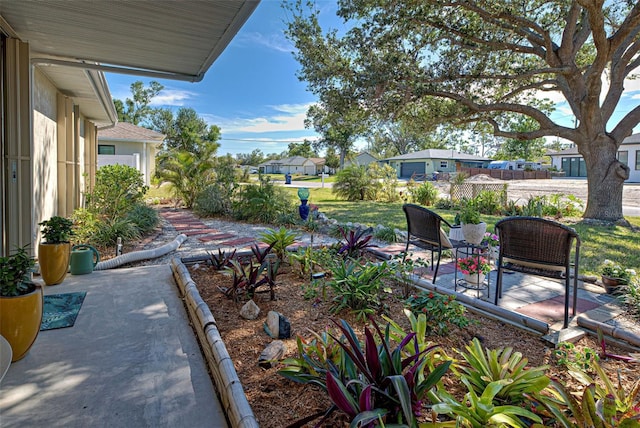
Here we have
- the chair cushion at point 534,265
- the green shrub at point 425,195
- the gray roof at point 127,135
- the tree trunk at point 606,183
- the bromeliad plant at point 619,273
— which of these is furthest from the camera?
the gray roof at point 127,135

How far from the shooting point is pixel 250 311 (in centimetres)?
310

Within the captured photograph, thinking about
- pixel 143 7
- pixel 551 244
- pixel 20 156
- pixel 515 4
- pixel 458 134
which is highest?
pixel 515 4

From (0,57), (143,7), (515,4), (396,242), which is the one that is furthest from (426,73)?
(0,57)

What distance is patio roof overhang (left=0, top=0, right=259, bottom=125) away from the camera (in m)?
3.26

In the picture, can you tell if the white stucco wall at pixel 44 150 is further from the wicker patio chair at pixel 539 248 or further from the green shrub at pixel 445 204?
the green shrub at pixel 445 204

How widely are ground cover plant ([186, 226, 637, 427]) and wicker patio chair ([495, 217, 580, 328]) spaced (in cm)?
60

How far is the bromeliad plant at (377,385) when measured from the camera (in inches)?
62.9

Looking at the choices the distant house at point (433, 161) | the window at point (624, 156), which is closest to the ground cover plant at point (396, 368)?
the window at point (624, 156)

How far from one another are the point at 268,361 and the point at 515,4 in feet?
35.7

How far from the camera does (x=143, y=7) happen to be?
10.7 feet

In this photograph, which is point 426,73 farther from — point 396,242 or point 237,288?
point 237,288

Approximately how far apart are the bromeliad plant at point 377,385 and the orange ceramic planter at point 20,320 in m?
1.98

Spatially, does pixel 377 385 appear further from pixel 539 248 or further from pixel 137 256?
pixel 137 256

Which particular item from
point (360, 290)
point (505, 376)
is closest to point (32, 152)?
point (360, 290)
